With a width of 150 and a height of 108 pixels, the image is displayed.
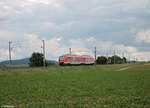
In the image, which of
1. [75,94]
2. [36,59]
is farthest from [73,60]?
[75,94]

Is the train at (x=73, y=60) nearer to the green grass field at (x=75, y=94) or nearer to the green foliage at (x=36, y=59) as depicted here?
the green grass field at (x=75, y=94)

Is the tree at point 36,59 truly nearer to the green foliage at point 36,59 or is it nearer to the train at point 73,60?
the green foliage at point 36,59

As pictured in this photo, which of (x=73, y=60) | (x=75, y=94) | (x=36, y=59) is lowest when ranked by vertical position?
(x=75, y=94)

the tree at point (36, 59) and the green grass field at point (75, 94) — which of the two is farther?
the tree at point (36, 59)

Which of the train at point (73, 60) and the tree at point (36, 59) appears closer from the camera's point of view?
the train at point (73, 60)

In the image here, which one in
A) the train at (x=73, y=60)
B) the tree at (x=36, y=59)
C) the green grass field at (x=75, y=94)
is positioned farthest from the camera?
the tree at (x=36, y=59)

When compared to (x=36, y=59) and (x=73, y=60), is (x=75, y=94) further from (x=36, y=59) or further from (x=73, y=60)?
(x=36, y=59)

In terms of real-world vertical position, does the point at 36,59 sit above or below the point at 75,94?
above

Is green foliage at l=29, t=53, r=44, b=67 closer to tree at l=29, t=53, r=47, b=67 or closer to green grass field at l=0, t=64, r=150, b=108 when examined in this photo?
tree at l=29, t=53, r=47, b=67

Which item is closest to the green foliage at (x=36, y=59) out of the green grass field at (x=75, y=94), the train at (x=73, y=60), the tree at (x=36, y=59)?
the tree at (x=36, y=59)

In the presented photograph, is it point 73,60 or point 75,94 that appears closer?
point 75,94

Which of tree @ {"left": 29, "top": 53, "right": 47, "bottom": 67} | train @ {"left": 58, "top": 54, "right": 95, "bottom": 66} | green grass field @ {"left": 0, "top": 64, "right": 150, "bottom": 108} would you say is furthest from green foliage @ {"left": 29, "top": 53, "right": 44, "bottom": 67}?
green grass field @ {"left": 0, "top": 64, "right": 150, "bottom": 108}

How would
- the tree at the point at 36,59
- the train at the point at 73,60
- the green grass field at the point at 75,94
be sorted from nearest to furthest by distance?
the green grass field at the point at 75,94
the train at the point at 73,60
the tree at the point at 36,59

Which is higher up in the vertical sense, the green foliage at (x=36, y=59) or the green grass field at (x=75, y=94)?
the green foliage at (x=36, y=59)
